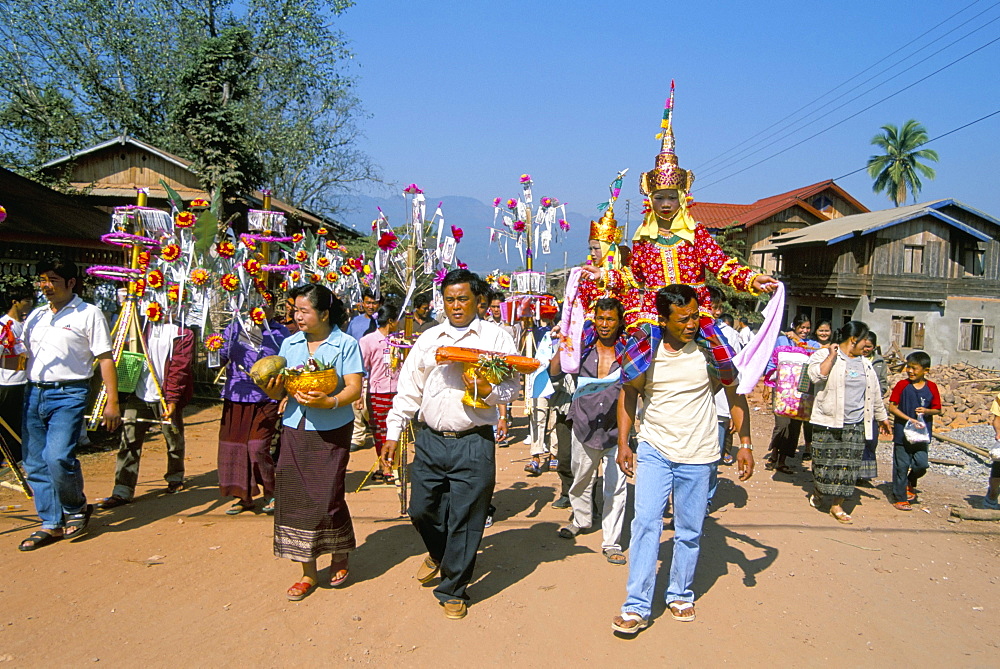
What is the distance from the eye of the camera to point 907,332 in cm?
2594

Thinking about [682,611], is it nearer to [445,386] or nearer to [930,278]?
[445,386]

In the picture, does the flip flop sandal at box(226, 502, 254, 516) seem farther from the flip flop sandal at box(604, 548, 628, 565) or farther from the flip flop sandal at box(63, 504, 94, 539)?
the flip flop sandal at box(604, 548, 628, 565)

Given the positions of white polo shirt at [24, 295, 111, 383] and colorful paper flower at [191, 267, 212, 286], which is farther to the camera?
colorful paper flower at [191, 267, 212, 286]

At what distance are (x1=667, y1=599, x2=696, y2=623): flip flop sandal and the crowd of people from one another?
1 cm

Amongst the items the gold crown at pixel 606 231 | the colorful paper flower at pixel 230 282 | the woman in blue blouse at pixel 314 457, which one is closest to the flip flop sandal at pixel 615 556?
the woman in blue blouse at pixel 314 457

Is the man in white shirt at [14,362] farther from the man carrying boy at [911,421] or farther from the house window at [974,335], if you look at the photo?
the house window at [974,335]

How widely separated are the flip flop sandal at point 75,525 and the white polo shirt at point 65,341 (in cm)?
107

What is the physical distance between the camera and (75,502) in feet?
17.0

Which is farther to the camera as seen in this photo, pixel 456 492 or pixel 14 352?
pixel 14 352

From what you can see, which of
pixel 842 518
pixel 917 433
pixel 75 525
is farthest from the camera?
pixel 917 433

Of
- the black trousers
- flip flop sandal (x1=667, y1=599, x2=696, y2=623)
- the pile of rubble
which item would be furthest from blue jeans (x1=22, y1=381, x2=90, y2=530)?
the pile of rubble

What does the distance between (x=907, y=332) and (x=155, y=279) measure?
2730cm

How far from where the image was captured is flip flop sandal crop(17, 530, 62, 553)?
493 centimetres

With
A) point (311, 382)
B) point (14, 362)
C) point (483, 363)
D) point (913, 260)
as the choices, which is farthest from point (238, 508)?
point (913, 260)
